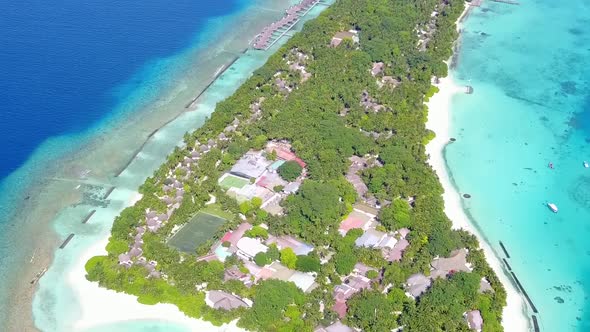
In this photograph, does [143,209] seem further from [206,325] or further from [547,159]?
[547,159]

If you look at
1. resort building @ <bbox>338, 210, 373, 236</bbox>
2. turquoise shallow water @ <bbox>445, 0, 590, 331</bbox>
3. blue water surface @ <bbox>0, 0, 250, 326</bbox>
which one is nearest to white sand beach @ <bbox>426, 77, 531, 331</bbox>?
turquoise shallow water @ <bbox>445, 0, 590, 331</bbox>

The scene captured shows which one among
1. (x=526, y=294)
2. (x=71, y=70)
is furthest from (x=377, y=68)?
(x=71, y=70)

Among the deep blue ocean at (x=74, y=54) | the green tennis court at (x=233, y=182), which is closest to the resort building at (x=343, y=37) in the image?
the deep blue ocean at (x=74, y=54)

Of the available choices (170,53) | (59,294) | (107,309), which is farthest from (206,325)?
(170,53)

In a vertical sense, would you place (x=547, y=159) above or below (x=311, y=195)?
below

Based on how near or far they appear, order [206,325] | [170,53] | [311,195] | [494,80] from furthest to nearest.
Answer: [170,53]
[494,80]
[311,195]
[206,325]

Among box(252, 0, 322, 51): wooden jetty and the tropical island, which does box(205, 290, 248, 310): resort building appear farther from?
box(252, 0, 322, 51): wooden jetty

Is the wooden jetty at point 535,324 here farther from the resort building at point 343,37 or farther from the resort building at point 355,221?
the resort building at point 343,37
